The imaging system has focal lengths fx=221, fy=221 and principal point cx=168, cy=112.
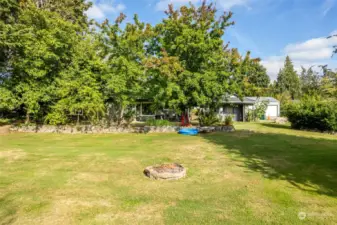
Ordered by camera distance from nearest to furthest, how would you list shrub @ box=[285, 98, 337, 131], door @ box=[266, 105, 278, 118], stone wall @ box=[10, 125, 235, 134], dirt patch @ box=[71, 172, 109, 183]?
dirt patch @ box=[71, 172, 109, 183] → shrub @ box=[285, 98, 337, 131] → stone wall @ box=[10, 125, 235, 134] → door @ box=[266, 105, 278, 118]

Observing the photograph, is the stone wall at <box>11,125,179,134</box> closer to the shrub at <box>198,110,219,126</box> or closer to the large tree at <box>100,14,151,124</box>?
the large tree at <box>100,14,151,124</box>

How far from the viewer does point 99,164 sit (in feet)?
26.0

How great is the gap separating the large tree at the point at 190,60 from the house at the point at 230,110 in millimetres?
5390

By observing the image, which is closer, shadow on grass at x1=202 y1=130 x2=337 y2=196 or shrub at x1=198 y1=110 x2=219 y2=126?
shadow on grass at x1=202 y1=130 x2=337 y2=196

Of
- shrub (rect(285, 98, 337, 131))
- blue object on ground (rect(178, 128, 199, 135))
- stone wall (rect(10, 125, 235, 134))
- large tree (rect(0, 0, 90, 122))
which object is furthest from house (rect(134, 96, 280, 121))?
large tree (rect(0, 0, 90, 122))

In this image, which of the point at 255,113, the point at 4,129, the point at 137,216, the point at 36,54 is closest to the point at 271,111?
the point at 255,113

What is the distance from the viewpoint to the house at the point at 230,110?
25.6 metres

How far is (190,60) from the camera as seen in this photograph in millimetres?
16609

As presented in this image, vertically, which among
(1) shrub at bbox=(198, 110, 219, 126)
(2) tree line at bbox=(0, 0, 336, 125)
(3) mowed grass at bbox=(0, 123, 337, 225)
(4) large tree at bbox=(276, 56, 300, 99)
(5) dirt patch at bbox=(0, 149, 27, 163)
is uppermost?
(4) large tree at bbox=(276, 56, 300, 99)

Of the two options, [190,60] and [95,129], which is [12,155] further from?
[190,60]

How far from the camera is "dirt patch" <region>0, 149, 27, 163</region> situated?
8594 mm

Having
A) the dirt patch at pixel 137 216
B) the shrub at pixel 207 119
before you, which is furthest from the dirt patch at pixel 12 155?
the shrub at pixel 207 119

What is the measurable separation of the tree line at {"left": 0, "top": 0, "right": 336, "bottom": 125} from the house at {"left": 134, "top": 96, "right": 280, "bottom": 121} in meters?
5.17

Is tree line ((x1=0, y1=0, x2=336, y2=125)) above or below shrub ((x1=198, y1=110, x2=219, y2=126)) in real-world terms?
above
